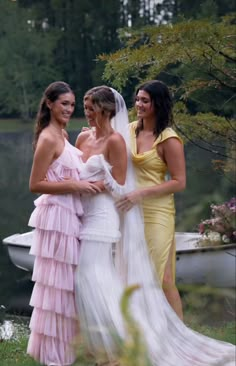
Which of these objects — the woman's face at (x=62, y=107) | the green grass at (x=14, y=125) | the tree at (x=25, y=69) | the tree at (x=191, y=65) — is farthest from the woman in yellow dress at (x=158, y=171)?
the green grass at (x=14, y=125)

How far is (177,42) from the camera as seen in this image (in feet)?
17.3

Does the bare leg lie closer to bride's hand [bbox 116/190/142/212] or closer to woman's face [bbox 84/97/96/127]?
bride's hand [bbox 116/190/142/212]

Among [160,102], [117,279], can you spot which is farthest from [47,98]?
[117,279]

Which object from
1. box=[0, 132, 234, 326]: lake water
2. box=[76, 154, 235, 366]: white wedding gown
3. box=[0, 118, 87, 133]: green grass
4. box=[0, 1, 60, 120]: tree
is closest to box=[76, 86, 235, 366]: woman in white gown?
box=[76, 154, 235, 366]: white wedding gown

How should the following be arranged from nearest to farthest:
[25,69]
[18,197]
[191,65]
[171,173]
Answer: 1. [171,173]
2. [191,65]
3. [18,197]
4. [25,69]

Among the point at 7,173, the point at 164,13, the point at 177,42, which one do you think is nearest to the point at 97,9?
the point at 164,13

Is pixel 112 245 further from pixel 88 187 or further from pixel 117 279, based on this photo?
pixel 88 187

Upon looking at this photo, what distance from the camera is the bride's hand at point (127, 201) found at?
3904 millimetres

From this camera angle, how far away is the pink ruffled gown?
3.82 meters

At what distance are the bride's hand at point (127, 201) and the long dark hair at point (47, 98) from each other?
48 cm

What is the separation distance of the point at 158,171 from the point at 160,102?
333 mm

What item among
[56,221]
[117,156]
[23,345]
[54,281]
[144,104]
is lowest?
[23,345]

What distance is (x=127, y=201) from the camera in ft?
12.8

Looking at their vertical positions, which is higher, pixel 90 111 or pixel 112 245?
pixel 90 111
